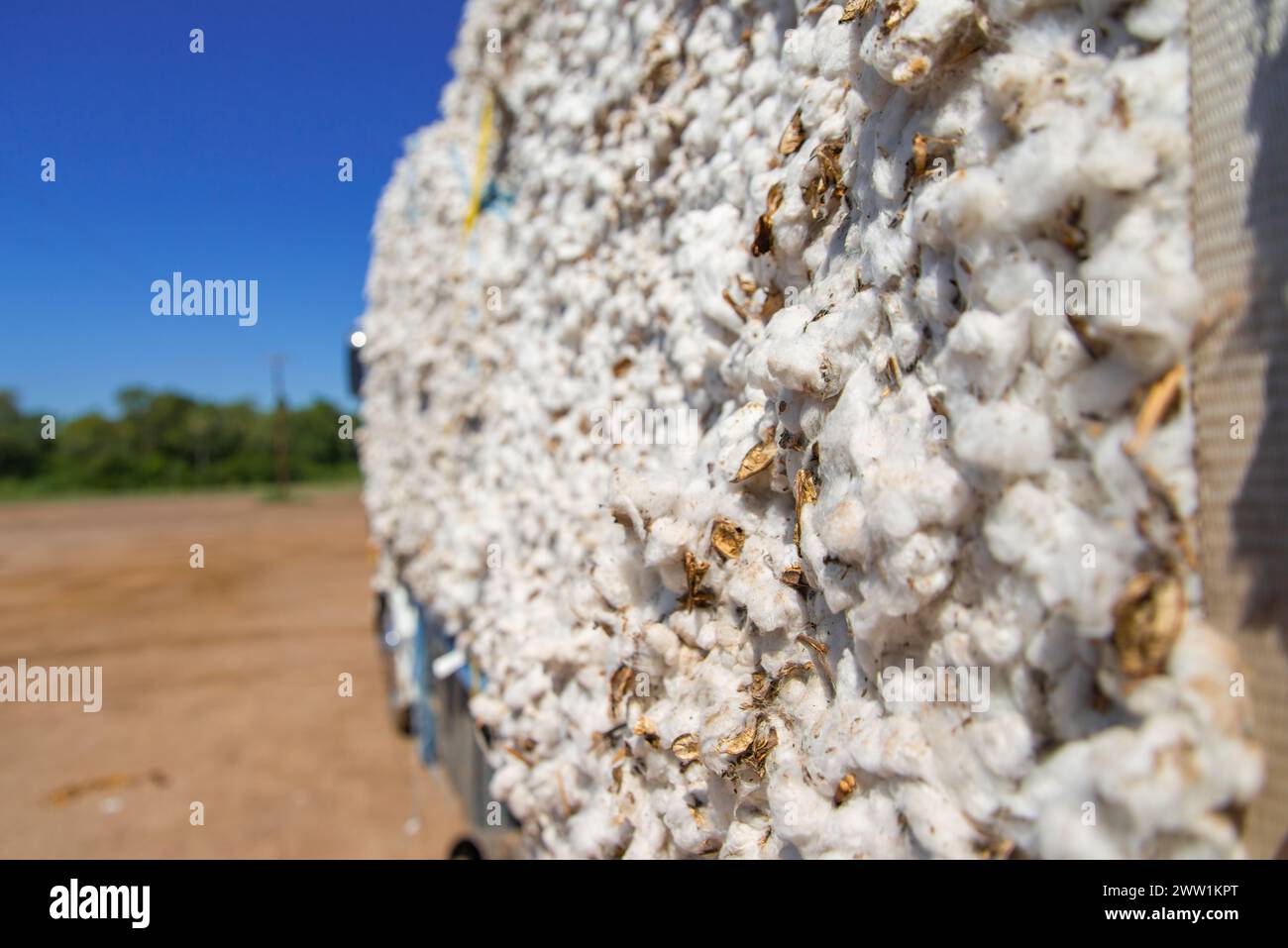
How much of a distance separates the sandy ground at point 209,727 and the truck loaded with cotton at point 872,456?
223cm

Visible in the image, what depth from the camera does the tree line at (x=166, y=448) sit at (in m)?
23.7

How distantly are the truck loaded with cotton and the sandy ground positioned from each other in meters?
2.23

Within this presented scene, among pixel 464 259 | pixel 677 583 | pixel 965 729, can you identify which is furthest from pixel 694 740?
pixel 464 259

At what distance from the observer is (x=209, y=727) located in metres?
4.53

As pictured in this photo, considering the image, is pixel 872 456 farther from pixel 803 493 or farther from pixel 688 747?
pixel 688 747

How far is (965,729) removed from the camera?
2.22 ft

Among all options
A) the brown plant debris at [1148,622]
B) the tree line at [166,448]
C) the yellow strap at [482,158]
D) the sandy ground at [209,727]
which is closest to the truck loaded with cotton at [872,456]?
the brown plant debris at [1148,622]

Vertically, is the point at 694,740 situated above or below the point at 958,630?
below

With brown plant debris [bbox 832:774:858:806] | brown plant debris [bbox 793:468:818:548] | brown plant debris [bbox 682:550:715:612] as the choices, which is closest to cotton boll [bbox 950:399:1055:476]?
brown plant debris [bbox 793:468:818:548]

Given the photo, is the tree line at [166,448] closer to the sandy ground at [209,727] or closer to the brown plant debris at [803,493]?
the sandy ground at [209,727]

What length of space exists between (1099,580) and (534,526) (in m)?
1.41

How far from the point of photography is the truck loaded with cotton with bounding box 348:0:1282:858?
561 millimetres

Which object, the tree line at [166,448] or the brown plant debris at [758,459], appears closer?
the brown plant debris at [758,459]
